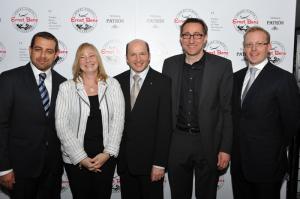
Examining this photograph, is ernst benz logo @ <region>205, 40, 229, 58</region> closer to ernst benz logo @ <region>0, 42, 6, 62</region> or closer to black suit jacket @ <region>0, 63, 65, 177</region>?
black suit jacket @ <region>0, 63, 65, 177</region>

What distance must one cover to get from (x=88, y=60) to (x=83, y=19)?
1188mm

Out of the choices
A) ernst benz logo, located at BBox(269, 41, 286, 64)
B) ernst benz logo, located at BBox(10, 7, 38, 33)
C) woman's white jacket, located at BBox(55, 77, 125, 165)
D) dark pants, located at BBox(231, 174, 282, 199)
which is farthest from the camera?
ernst benz logo, located at BBox(269, 41, 286, 64)

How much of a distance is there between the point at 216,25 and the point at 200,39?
992 millimetres

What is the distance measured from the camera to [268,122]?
92.0 inches

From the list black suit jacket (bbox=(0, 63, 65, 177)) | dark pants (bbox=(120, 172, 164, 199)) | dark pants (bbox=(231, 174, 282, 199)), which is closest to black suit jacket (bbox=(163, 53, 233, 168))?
dark pants (bbox=(231, 174, 282, 199))

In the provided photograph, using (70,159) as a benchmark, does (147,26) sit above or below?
above

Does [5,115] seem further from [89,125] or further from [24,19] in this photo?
[24,19]

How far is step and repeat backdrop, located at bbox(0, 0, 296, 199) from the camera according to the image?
332 cm

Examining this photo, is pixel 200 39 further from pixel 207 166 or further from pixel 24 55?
pixel 24 55

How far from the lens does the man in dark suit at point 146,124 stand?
2400mm

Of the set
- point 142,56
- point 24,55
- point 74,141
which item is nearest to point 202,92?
point 142,56

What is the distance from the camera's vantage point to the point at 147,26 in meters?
3.40

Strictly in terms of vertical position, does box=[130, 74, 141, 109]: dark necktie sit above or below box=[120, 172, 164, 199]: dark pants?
above

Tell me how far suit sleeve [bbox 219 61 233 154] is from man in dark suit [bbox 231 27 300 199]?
0.28ft
